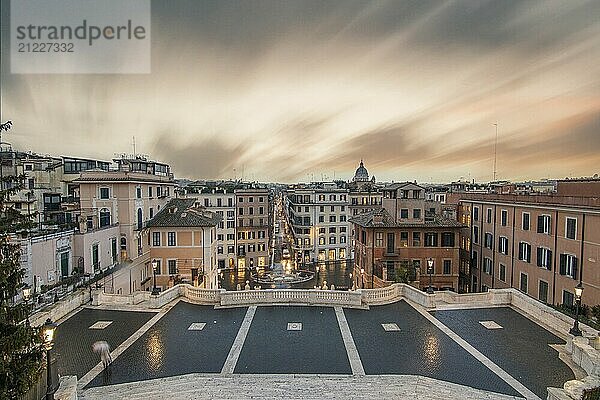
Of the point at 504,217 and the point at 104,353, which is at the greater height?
the point at 504,217

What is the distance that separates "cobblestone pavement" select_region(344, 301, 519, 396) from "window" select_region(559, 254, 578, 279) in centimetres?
1376

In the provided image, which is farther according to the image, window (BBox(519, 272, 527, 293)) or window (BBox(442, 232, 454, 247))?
window (BBox(442, 232, 454, 247))

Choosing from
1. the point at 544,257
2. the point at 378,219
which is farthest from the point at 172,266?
the point at 544,257

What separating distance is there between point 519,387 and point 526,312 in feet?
29.7

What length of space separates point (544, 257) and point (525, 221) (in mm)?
3721

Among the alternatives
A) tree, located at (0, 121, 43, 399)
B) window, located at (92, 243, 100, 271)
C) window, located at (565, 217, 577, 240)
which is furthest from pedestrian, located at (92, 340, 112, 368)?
window, located at (565, 217, 577, 240)

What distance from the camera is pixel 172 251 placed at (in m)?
39.0

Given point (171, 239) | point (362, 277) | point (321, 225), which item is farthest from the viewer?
point (321, 225)

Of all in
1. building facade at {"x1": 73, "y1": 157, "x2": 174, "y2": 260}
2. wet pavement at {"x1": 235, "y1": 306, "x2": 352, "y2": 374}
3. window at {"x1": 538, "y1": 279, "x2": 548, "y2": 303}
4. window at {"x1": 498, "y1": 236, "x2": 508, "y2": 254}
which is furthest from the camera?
window at {"x1": 498, "y1": 236, "x2": 508, "y2": 254}

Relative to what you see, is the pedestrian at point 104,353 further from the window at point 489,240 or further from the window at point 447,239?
the window at point 489,240

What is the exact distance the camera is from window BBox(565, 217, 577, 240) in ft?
91.1

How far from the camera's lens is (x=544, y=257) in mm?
31047

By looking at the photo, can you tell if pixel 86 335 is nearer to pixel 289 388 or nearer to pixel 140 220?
pixel 289 388

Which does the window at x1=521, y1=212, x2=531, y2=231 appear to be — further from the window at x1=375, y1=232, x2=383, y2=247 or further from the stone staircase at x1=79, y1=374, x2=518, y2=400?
the stone staircase at x1=79, y1=374, x2=518, y2=400
